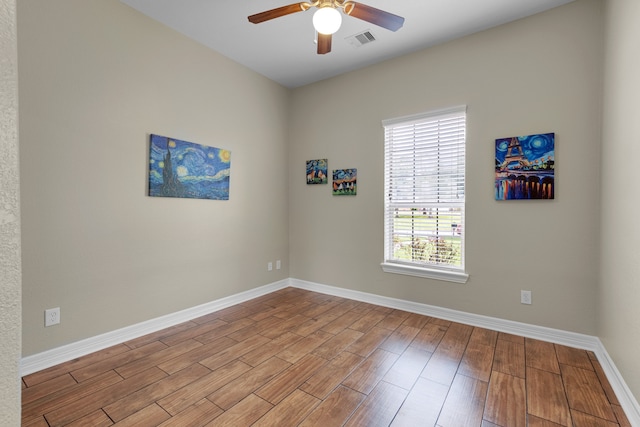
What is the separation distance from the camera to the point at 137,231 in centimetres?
277

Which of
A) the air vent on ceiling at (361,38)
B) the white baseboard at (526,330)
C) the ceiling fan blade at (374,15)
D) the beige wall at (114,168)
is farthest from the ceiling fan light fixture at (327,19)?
the white baseboard at (526,330)

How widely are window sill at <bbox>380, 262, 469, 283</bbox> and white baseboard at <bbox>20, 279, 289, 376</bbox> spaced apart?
1.81 meters

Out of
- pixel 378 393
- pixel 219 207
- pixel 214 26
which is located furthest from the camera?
pixel 219 207

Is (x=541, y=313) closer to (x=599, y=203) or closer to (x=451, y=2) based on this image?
(x=599, y=203)

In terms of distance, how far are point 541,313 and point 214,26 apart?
4.08m

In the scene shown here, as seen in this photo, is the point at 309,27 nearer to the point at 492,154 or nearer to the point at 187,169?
the point at 187,169

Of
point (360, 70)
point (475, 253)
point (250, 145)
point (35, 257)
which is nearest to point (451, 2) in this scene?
point (360, 70)

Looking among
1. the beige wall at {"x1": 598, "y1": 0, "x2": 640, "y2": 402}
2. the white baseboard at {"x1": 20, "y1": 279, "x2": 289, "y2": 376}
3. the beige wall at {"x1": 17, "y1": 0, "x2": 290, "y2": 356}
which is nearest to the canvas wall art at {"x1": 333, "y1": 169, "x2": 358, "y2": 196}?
the beige wall at {"x1": 17, "y1": 0, "x2": 290, "y2": 356}

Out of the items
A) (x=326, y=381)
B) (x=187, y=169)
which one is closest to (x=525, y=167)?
(x=326, y=381)

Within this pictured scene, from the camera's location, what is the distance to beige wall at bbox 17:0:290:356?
86.5 inches

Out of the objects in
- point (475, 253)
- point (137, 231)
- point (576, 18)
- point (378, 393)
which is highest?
point (576, 18)

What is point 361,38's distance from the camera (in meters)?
3.08

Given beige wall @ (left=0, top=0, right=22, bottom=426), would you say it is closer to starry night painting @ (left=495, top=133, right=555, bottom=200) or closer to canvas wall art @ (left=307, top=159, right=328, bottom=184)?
starry night painting @ (left=495, top=133, right=555, bottom=200)

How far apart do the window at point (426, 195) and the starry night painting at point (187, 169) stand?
195 centimetres
